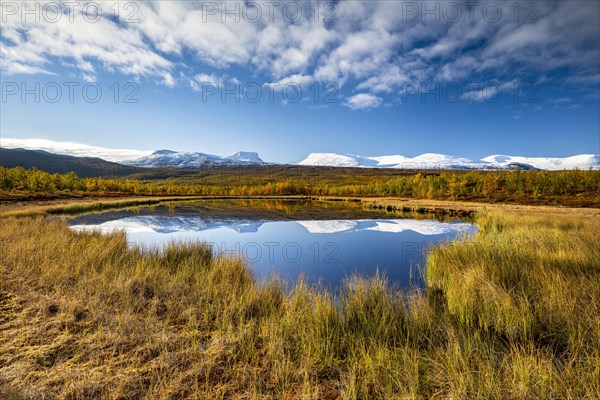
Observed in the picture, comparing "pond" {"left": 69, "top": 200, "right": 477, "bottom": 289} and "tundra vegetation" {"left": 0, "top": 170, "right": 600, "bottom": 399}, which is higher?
"tundra vegetation" {"left": 0, "top": 170, "right": 600, "bottom": 399}

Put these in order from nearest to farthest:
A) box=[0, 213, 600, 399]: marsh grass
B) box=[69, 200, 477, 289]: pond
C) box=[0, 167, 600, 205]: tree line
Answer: box=[0, 213, 600, 399]: marsh grass < box=[69, 200, 477, 289]: pond < box=[0, 167, 600, 205]: tree line

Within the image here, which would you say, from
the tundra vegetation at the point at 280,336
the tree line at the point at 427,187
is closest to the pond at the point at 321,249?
the tundra vegetation at the point at 280,336

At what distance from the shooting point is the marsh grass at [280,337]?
334 centimetres

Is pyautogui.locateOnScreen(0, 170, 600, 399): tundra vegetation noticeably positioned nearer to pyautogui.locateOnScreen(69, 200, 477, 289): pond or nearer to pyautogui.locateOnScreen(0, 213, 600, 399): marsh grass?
pyautogui.locateOnScreen(0, 213, 600, 399): marsh grass

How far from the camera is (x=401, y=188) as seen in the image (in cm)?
8444

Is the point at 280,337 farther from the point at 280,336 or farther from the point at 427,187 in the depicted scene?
the point at 427,187

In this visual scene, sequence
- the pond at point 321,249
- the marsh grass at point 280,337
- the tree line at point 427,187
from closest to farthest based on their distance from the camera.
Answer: the marsh grass at point 280,337 → the pond at point 321,249 → the tree line at point 427,187

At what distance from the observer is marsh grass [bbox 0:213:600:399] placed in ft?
11.0

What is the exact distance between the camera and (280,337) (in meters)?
4.38

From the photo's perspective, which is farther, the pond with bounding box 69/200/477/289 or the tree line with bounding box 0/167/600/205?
the tree line with bounding box 0/167/600/205

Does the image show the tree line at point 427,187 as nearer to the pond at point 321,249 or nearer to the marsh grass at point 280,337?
the pond at point 321,249

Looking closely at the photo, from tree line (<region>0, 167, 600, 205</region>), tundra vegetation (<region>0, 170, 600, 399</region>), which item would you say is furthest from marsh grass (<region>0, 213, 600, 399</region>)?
tree line (<region>0, 167, 600, 205</region>)

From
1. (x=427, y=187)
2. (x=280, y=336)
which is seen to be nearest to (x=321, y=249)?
(x=280, y=336)

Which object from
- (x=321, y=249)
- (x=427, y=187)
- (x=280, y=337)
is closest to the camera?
(x=280, y=337)
